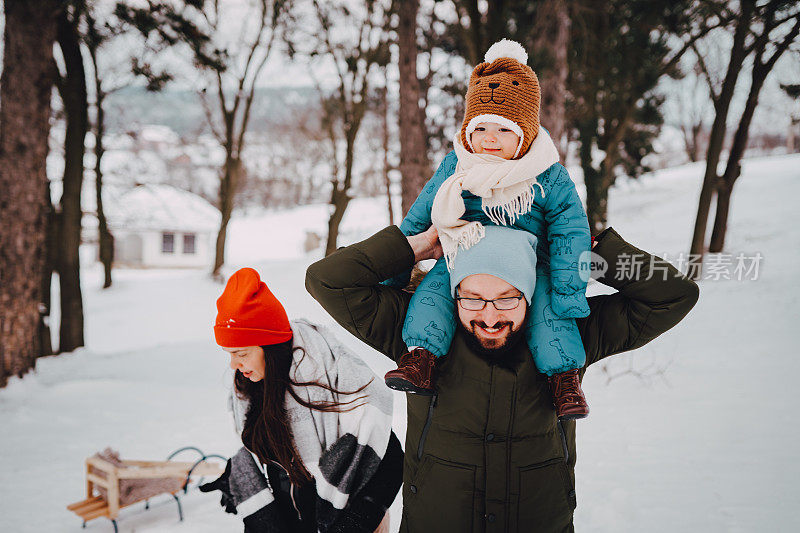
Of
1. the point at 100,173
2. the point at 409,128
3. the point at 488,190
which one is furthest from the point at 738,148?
the point at 100,173

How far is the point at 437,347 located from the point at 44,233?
7.10 meters

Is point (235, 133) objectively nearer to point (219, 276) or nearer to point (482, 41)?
point (219, 276)

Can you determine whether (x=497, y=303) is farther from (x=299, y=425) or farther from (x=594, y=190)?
(x=594, y=190)

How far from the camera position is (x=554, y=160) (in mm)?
1823

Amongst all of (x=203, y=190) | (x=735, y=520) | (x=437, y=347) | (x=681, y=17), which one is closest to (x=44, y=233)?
(x=437, y=347)

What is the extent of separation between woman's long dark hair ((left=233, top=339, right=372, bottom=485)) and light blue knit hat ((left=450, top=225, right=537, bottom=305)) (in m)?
0.95

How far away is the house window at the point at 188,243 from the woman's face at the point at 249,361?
31703mm

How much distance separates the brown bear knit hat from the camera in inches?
71.9

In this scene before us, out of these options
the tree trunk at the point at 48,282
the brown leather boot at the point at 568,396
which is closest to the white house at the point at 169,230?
the tree trunk at the point at 48,282

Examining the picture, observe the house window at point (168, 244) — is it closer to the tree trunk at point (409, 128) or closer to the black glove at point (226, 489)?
the tree trunk at point (409, 128)

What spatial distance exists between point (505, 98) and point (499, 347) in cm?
88

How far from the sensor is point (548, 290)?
1854mm

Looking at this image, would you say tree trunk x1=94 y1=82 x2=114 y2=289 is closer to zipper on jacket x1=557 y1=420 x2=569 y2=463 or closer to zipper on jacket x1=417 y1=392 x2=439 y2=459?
zipper on jacket x1=417 y1=392 x2=439 y2=459

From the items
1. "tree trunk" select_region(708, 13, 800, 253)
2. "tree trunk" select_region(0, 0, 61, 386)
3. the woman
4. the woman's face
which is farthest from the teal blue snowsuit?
"tree trunk" select_region(708, 13, 800, 253)
